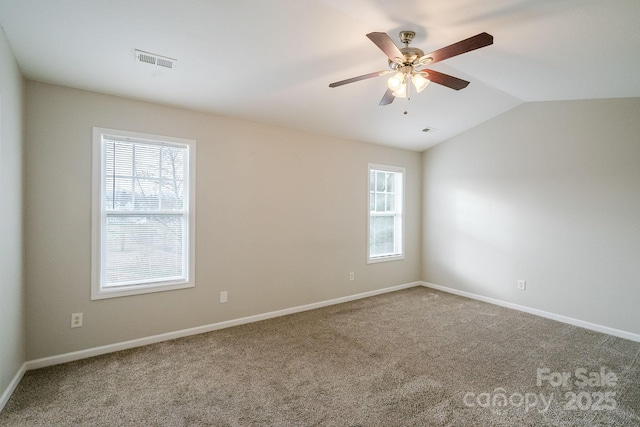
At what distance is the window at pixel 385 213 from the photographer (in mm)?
5175

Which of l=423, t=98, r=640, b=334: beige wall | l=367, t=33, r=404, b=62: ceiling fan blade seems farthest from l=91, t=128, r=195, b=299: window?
l=423, t=98, r=640, b=334: beige wall

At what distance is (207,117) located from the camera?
352 cm

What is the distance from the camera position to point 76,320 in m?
2.84

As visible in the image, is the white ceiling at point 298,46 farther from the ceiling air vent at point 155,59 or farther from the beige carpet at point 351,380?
the beige carpet at point 351,380

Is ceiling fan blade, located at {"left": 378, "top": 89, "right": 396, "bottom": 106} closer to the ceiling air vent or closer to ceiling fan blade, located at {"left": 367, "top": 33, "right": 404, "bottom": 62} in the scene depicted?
ceiling fan blade, located at {"left": 367, "top": 33, "right": 404, "bottom": 62}

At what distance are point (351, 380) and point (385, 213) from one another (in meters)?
3.25

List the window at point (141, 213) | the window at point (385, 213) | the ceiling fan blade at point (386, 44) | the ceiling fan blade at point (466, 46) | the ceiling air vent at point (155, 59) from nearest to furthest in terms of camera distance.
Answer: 1. the ceiling fan blade at point (466, 46)
2. the ceiling fan blade at point (386, 44)
3. the ceiling air vent at point (155, 59)
4. the window at point (141, 213)
5. the window at point (385, 213)

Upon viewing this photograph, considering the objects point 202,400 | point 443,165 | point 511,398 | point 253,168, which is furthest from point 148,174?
point 443,165

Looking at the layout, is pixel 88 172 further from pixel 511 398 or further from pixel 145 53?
pixel 511 398

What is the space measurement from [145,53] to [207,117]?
43.9 inches

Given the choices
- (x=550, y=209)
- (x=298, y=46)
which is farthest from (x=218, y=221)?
(x=550, y=209)

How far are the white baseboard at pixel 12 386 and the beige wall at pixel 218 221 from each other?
0.44ft

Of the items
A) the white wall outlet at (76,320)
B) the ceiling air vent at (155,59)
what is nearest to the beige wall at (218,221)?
the white wall outlet at (76,320)

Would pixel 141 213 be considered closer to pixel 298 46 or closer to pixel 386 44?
pixel 298 46
